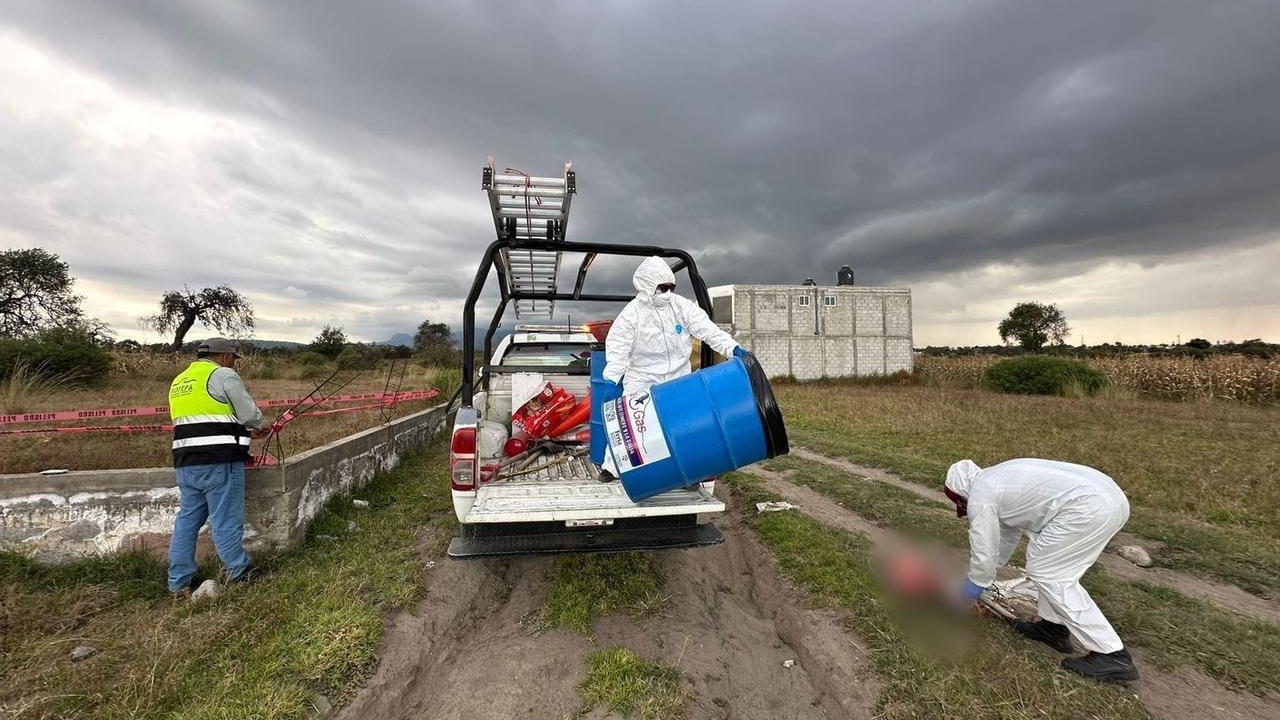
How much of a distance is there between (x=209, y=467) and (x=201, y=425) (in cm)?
26

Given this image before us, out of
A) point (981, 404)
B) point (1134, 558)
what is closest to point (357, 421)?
point (1134, 558)

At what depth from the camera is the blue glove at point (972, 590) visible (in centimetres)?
295

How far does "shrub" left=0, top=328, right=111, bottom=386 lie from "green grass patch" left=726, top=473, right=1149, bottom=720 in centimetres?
1228

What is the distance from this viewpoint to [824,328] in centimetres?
2436

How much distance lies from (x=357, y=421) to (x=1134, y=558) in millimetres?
8294

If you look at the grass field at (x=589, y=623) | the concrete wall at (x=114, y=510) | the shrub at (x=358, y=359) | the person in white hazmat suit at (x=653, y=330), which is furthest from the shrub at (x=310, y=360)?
the person in white hazmat suit at (x=653, y=330)

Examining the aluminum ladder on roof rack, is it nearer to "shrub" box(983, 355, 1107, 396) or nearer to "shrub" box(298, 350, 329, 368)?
"shrub" box(983, 355, 1107, 396)

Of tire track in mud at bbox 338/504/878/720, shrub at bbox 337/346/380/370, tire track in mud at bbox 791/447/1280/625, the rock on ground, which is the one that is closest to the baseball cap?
tire track in mud at bbox 338/504/878/720

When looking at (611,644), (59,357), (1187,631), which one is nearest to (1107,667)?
(1187,631)

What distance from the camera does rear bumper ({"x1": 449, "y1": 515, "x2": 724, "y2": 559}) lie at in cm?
288

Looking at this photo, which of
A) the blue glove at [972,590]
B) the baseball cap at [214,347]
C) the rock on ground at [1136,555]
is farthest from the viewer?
the rock on ground at [1136,555]

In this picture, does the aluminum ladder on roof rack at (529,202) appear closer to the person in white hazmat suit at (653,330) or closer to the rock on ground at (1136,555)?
the person in white hazmat suit at (653,330)

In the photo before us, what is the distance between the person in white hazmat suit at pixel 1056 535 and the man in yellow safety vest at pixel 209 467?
4271 millimetres

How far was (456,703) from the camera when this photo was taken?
7.95ft
